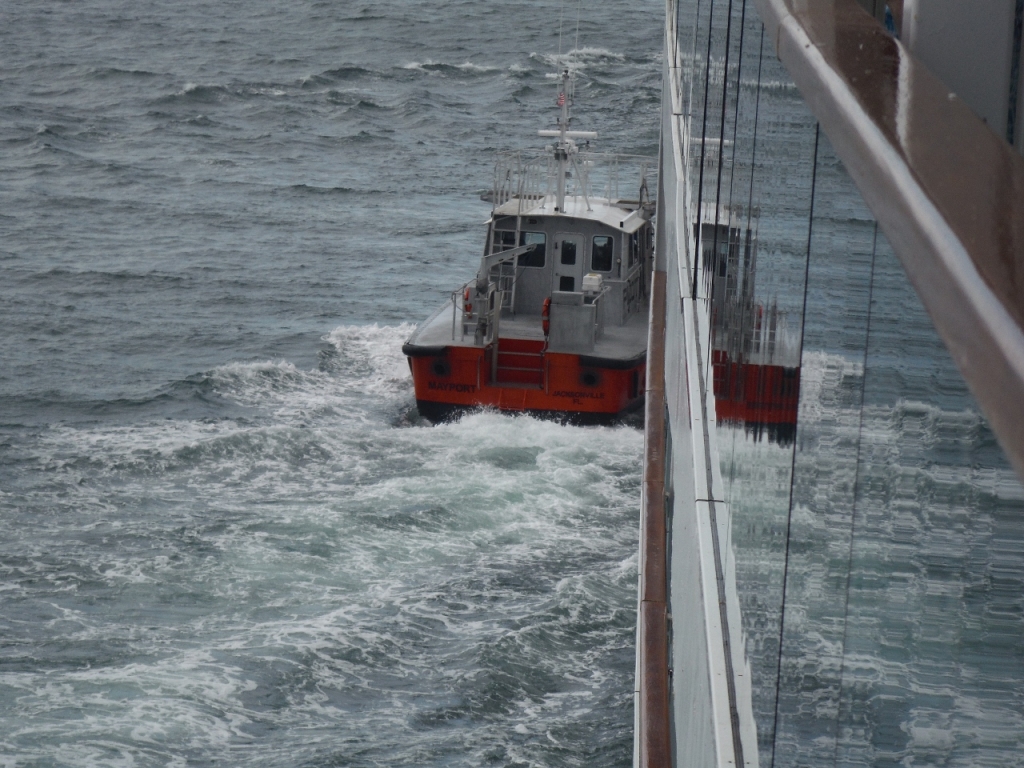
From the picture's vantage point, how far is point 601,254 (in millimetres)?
16078

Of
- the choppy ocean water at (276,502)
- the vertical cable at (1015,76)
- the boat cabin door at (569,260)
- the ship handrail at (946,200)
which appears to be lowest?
the choppy ocean water at (276,502)

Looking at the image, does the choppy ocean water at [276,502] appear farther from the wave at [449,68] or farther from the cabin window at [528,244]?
the wave at [449,68]

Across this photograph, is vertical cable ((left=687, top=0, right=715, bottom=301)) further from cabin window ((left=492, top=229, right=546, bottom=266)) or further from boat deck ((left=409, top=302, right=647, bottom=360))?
cabin window ((left=492, top=229, right=546, bottom=266))

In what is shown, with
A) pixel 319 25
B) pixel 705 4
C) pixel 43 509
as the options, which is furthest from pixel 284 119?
pixel 705 4

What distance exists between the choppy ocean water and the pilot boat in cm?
37

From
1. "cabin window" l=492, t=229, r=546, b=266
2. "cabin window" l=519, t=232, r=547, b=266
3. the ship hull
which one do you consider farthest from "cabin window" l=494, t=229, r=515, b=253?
the ship hull

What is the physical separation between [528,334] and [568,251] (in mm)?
1232

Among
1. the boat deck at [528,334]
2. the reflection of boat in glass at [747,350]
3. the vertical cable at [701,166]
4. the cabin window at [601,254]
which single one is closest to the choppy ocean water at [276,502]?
the boat deck at [528,334]

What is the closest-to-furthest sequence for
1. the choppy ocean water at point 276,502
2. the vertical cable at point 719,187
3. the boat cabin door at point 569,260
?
1. the vertical cable at point 719,187
2. the choppy ocean water at point 276,502
3. the boat cabin door at point 569,260

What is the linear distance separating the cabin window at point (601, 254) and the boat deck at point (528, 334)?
0.70 meters

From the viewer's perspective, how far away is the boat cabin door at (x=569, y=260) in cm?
1614

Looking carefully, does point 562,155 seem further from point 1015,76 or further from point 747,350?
point 1015,76

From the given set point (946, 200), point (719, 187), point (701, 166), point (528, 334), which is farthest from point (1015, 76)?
point (528, 334)

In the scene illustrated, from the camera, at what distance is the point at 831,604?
4.04 feet
